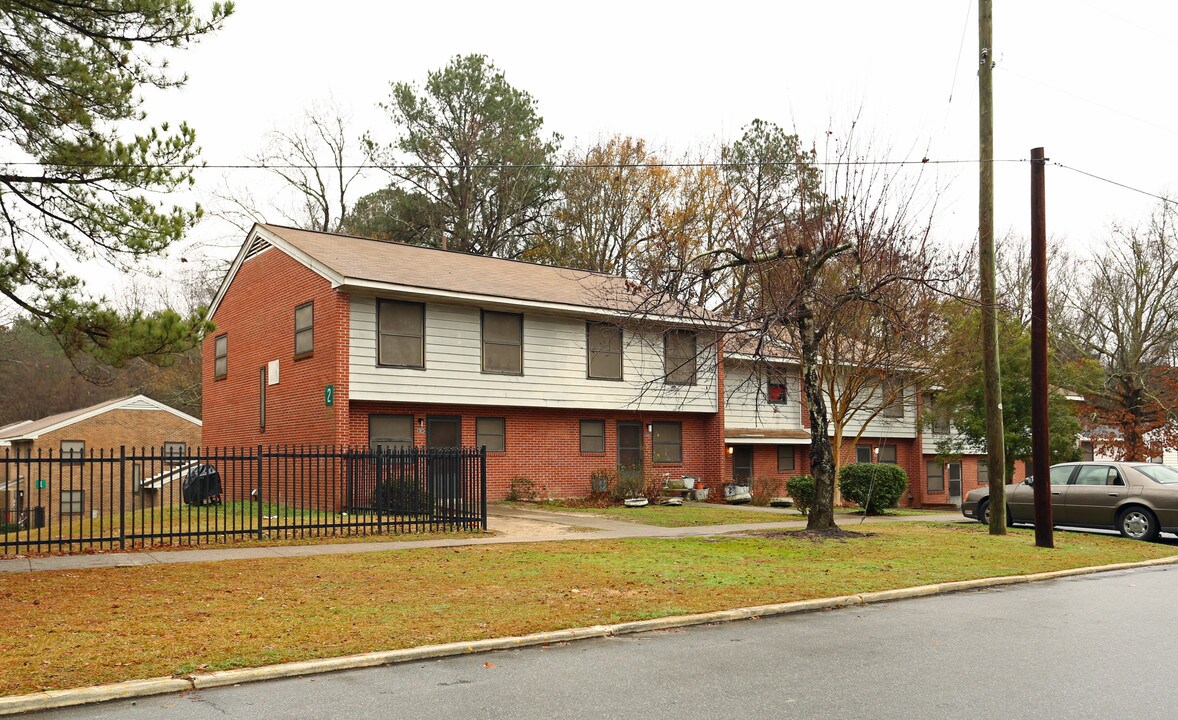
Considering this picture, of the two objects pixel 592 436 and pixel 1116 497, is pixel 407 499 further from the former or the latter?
pixel 1116 497

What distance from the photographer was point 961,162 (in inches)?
715

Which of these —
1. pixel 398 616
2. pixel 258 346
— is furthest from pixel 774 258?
pixel 258 346

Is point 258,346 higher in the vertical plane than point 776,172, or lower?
lower

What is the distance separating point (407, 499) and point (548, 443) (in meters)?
8.14

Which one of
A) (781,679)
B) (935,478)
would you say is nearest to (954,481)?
(935,478)

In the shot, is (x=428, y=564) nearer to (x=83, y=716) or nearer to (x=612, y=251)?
(x=83, y=716)

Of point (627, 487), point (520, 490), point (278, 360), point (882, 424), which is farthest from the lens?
point (882, 424)

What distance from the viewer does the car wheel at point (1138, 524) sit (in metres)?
18.6

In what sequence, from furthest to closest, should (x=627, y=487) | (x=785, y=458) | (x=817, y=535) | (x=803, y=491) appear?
(x=785, y=458), (x=627, y=487), (x=803, y=491), (x=817, y=535)

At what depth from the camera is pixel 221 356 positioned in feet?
96.3

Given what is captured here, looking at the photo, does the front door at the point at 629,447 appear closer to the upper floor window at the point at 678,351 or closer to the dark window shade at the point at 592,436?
the dark window shade at the point at 592,436

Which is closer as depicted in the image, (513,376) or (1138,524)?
(1138,524)

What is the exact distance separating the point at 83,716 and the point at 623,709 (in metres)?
3.55

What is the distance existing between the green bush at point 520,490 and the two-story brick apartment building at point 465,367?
0.63ft
